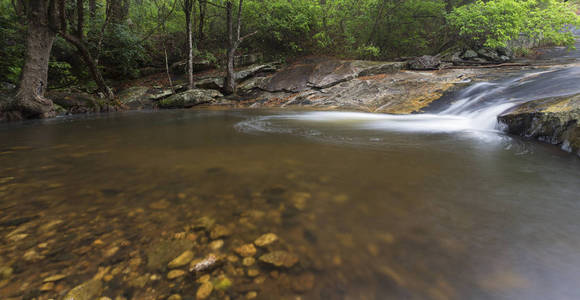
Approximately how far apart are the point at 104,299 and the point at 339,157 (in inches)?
90.4

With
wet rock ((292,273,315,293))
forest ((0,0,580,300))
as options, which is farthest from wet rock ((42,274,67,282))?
wet rock ((292,273,315,293))

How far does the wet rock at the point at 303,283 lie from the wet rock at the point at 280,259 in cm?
8

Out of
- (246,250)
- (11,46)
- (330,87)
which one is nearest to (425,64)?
(330,87)

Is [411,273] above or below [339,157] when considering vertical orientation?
below

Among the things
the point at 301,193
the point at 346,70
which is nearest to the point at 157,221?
the point at 301,193

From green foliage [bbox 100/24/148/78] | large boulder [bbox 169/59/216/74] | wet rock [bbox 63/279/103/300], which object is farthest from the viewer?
large boulder [bbox 169/59/216/74]

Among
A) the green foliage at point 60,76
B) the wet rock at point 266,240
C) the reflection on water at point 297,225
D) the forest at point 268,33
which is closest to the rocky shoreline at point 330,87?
the forest at point 268,33

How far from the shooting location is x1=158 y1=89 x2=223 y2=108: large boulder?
1152cm

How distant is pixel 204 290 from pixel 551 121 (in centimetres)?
482

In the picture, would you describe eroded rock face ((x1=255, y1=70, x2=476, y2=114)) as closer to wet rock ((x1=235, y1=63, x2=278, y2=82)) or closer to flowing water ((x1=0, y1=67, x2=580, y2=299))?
wet rock ((x1=235, y1=63, x2=278, y2=82))

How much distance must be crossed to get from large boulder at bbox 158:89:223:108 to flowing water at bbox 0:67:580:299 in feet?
29.6

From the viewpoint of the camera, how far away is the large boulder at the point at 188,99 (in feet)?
37.8

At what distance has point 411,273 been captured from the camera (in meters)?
1.04

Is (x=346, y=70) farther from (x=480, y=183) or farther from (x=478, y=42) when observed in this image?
(x=480, y=183)
